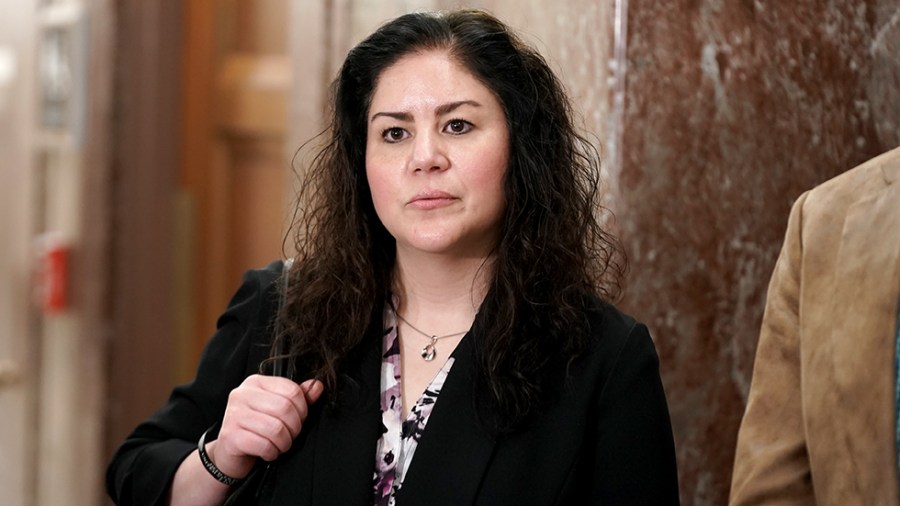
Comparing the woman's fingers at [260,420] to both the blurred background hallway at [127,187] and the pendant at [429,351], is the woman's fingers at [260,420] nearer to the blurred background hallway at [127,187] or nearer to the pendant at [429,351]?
the pendant at [429,351]

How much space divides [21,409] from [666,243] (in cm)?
235

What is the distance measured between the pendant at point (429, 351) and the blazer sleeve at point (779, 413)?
1.45 ft

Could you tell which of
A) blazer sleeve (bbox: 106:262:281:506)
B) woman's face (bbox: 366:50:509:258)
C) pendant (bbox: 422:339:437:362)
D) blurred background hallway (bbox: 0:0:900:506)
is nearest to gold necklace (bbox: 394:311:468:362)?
pendant (bbox: 422:339:437:362)

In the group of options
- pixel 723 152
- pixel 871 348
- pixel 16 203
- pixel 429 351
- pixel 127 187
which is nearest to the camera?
pixel 871 348

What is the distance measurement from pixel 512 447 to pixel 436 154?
40 cm

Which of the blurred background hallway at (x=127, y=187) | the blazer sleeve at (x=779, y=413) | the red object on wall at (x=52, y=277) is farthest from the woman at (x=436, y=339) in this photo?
the red object on wall at (x=52, y=277)

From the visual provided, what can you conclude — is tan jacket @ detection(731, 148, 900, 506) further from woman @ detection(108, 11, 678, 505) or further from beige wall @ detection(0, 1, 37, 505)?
beige wall @ detection(0, 1, 37, 505)

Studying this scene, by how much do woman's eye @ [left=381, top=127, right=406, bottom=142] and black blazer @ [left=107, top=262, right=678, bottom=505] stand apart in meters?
0.29

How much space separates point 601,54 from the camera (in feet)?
7.29

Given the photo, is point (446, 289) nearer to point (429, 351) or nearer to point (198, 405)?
point (429, 351)

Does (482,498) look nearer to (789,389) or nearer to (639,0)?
(789,389)

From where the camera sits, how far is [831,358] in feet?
5.73

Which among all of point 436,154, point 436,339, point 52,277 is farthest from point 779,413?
point 52,277

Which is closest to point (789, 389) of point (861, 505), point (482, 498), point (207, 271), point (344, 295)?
point (861, 505)
